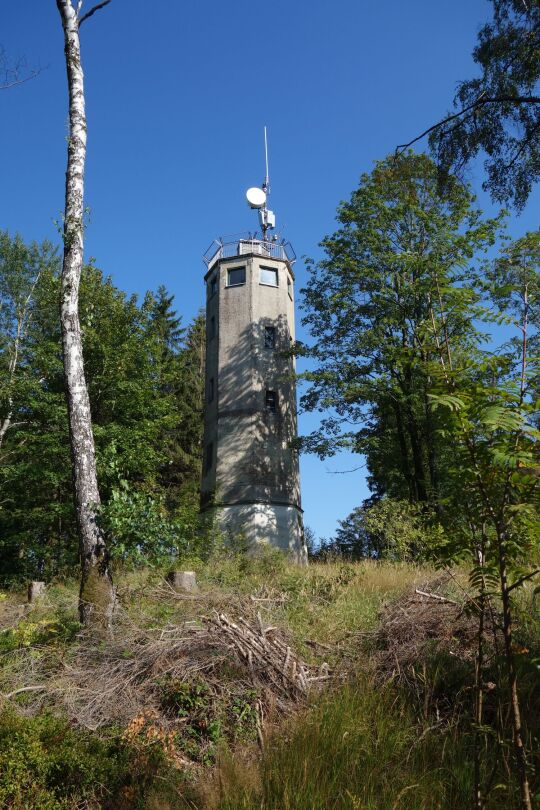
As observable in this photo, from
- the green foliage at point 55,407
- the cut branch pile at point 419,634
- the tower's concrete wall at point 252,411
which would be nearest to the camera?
the cut branch pile at point 419,634

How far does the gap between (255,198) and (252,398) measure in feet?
33.3

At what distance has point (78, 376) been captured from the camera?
9.16 m

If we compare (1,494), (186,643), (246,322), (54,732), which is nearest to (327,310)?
(246,322)

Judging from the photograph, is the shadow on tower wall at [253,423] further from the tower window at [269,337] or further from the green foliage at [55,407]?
the green foliage at [55,407]

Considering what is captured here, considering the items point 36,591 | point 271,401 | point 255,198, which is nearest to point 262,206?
point 255,198

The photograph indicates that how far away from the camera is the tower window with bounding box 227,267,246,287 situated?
26.6 m

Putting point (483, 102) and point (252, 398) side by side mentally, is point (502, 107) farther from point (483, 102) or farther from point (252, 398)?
point (252, 398)

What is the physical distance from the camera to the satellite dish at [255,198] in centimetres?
2822

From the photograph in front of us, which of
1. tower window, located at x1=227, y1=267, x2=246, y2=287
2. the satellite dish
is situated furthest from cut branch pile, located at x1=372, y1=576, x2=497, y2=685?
the satellite dish

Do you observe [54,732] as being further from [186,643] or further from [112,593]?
[112,593]

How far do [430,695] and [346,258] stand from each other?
18.1m

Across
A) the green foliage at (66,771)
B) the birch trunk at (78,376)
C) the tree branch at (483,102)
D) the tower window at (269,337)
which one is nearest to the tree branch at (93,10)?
the birch trunk at (78,376)

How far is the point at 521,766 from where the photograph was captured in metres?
2.82

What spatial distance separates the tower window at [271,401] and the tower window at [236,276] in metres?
5.20
